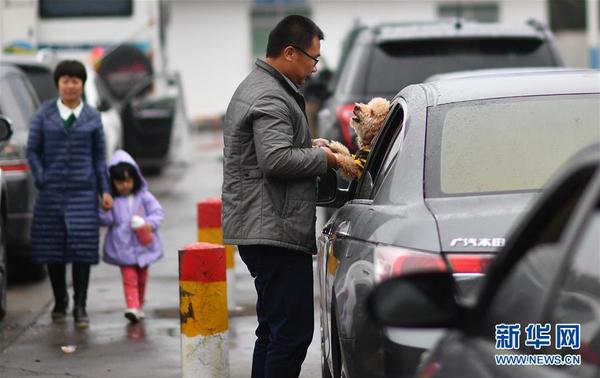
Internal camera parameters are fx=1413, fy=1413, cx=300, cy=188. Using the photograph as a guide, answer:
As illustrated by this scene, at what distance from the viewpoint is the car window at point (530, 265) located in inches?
116

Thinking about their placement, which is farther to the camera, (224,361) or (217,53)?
(217,53)

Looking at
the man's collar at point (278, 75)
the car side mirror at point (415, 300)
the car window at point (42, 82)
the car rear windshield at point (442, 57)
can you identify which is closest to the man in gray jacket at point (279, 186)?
the man's collar at point (278, 75)

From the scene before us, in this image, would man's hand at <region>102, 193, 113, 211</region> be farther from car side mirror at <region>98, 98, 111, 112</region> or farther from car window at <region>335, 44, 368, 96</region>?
car side mirror at <region>98, 98, 111, 112</region>

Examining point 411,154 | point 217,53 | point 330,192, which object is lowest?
point 217,53

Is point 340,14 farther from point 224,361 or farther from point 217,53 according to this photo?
point 224,361

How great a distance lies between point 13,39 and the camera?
71.1ft

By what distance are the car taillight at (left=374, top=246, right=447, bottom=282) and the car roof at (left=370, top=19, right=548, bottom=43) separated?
653cm

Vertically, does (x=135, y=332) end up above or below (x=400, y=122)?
below

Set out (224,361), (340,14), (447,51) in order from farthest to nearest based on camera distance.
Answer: (340,14) < (447,51) < (224,361)

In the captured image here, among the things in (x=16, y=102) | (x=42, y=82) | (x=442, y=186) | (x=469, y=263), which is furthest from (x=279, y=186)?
(x=42, y=82)

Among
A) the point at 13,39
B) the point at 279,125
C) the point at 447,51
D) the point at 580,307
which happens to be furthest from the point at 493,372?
the point at 13,39

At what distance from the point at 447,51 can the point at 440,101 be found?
18.8ft

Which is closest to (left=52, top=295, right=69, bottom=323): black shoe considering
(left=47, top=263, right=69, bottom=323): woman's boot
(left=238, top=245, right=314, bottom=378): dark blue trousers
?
(left=47, top=263, right=69, bottom=323): woman's boot

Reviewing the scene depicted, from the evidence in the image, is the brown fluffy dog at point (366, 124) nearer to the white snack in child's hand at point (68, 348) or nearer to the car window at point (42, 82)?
the white snack in child's hand at point (68, 348)
